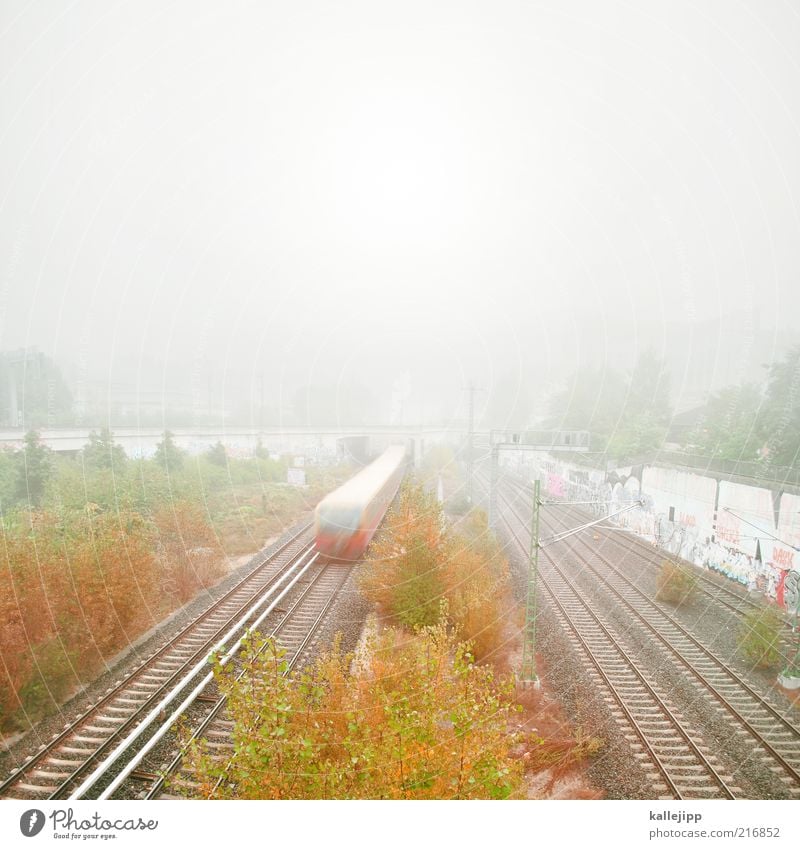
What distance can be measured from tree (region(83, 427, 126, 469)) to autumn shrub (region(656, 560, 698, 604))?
3.86m

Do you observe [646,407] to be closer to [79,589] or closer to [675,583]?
[675,583]

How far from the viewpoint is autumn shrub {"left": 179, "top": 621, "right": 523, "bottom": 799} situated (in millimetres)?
1849

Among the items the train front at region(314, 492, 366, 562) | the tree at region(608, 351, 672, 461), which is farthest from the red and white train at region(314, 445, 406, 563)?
the tree at region(608, 351, 672, 461)

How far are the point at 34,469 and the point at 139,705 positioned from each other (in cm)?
216

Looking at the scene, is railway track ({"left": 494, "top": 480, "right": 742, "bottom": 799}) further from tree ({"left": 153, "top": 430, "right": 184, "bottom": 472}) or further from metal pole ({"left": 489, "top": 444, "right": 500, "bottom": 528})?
tree ({"left": 153, "top": 430, "right": 184, "bottom": 472})

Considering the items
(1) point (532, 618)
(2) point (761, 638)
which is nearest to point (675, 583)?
(2) point (761, 638)

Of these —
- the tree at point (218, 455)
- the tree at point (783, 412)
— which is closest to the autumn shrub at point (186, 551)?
the tree at point (218, 455)

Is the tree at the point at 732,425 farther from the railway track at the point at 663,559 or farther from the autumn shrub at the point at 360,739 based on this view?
the autumn shrub at the point at 360,739

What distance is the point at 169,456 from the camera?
10.4 ft

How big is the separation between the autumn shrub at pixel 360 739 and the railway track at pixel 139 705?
0.34 meters

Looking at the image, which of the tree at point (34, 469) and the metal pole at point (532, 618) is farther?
the tree at point (34, 469)

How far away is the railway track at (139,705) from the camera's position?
211 cm
